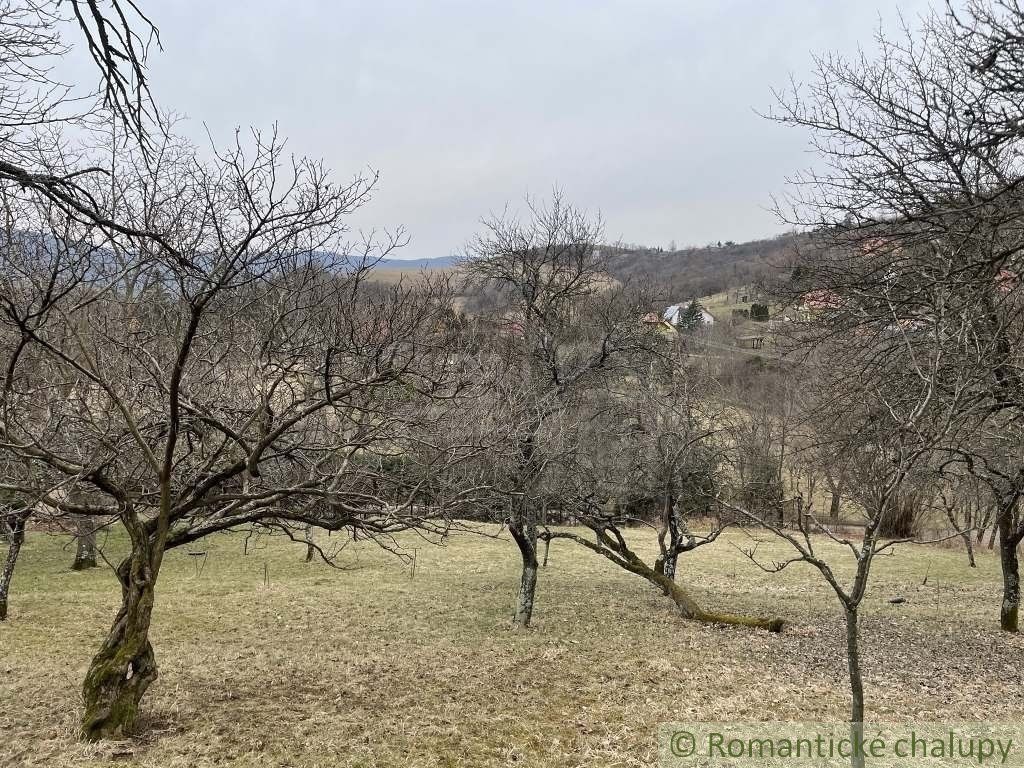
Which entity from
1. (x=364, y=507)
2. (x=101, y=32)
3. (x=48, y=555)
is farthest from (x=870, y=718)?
(x=48, y=555)

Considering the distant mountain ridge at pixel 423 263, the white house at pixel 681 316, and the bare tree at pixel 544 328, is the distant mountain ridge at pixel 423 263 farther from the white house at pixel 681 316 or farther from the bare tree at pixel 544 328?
the white house at pixel 681 316

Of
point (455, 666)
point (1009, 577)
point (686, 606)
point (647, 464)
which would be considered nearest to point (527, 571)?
point (455, 666)

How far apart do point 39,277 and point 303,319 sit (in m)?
2.27

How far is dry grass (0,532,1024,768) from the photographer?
212 inches

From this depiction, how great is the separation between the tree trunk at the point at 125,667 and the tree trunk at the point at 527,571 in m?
5.39

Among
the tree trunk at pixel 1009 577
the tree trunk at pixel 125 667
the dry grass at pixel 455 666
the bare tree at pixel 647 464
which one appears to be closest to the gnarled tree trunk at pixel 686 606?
the bare tree at pixel 647 464

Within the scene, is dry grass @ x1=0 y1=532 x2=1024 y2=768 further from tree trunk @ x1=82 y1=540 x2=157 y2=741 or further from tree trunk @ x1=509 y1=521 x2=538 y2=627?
tree trunk @ x1=509 y1=521 x2=538 y2=627

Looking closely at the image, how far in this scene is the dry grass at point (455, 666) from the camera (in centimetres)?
539

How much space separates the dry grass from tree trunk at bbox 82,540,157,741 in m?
0.20

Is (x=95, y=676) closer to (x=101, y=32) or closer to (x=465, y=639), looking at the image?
(x=101, y=32)

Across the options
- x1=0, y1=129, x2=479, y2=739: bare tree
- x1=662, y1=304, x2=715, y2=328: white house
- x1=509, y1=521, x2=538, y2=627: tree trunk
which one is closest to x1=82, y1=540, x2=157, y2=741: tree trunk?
x1=0, y1=129, x2=479, y2=739: bare tree

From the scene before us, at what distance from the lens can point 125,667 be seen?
4844 millimetres

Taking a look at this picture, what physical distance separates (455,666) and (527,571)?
224 centimetres

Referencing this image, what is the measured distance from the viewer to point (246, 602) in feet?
37.6
